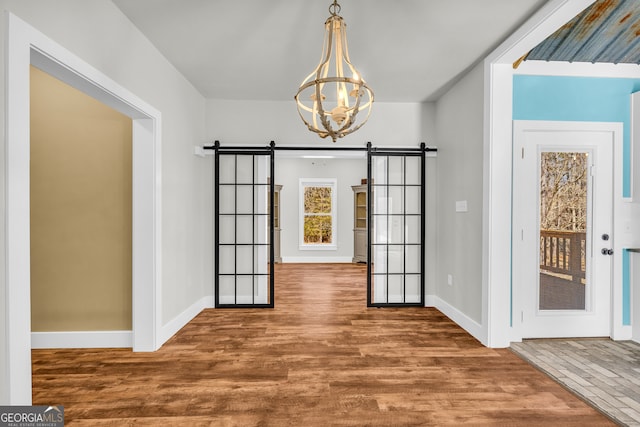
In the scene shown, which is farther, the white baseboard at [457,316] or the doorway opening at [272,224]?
the doorway opening at [272,224]

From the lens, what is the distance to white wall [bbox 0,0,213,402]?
1.91m

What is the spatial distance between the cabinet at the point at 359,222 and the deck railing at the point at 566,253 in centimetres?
499

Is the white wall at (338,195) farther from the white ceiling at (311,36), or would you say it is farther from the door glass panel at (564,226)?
the door glass panel at (564,226)

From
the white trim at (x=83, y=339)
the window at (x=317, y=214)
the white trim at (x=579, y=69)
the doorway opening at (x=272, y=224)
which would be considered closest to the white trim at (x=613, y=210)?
the white trim at (x=579, y=69)

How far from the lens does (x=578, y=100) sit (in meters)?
3.33

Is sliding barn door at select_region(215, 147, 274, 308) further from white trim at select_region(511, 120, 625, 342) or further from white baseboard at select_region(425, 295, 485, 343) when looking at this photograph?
white trim at select_region(511, 120, 625, 342)

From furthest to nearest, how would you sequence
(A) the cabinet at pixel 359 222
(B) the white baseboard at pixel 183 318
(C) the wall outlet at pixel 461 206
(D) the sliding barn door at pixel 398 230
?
(A) the cabinet at pixel 359 222, (D) the sliding barn door at pixel 398 230, (C) the wall outlet at pixel 461 206, (B) the white baseboard at pixel 183 318

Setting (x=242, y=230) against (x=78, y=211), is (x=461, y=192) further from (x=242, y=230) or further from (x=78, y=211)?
(x=78, y=211)

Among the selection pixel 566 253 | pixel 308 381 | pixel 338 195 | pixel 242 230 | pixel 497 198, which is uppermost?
pixel 338 195

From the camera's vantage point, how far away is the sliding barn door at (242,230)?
4.53 metres

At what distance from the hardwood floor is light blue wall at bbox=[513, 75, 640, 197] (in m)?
2.34

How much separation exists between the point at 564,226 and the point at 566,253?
0.27m

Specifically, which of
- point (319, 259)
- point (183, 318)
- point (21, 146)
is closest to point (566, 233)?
point (183, 318)

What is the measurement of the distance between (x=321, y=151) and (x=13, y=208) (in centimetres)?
344
